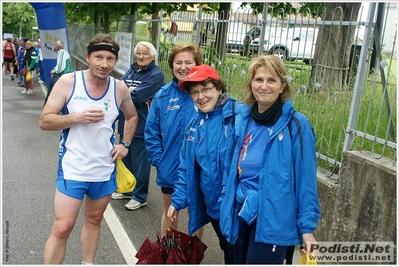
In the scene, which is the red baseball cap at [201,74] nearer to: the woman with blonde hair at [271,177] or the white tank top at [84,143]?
the woman with blonde hair at [271,177]

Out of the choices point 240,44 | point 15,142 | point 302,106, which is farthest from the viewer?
point 15,142

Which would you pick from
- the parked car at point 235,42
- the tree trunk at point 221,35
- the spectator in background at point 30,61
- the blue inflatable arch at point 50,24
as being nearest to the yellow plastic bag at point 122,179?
the parked car at point 235,42

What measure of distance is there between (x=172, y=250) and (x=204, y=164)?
0.62m

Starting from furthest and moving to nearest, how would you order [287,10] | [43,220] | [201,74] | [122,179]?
[287,10], [43,220], [122,179], [201,74]

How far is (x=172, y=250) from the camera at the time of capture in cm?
338

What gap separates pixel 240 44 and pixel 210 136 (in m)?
4.04

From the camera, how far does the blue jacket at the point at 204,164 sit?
331 centimetres

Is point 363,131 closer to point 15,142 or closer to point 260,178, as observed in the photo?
point 260,178

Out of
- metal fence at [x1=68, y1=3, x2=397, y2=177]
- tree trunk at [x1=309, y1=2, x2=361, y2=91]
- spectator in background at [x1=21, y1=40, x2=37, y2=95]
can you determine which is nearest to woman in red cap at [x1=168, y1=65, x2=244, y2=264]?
metal fence at [x1=68, y1=3, x2=397, y2=177]

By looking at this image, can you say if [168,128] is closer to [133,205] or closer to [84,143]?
[84,143]

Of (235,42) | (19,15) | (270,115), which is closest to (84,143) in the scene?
(270,115)

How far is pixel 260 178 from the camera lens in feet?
9.45

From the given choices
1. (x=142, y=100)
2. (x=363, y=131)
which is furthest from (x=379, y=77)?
(x=142, y=100)

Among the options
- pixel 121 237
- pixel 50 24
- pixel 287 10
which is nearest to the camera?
pixel 121 237
